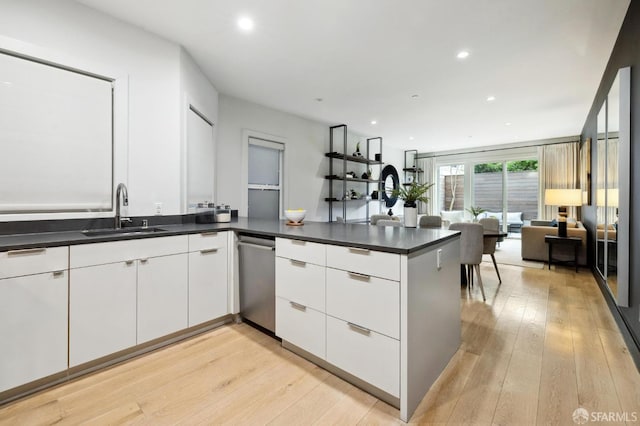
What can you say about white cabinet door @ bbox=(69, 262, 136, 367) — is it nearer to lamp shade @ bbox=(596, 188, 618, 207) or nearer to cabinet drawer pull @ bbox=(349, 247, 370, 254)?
cabinet drawer pull @ bbox=(349, 247, 370, 254)

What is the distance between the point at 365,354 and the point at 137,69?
2.79 meters

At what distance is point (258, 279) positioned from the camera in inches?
95.4

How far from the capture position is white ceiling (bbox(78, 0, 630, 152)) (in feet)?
7.25

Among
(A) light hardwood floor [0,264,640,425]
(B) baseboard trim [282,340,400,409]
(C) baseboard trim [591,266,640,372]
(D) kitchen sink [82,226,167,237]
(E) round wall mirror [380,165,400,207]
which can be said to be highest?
(E) round wall mirror [380,165,400,207]

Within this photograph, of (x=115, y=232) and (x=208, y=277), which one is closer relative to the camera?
(x=115, y=232)

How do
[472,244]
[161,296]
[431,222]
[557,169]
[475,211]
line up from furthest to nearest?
[475,211] < [557,169] < [431,222] < [472,244] < [161,296]

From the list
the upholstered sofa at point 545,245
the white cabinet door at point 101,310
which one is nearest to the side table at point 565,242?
the upholstered sofa at point 545,245

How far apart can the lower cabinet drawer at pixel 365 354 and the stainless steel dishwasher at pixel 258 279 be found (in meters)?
0.65

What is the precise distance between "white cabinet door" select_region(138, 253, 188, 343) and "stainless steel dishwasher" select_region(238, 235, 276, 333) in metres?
0.48

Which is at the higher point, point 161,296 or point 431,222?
point 431,222

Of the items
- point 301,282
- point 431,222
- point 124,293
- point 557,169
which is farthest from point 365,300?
point 557,169

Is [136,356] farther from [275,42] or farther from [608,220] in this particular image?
[608,220]

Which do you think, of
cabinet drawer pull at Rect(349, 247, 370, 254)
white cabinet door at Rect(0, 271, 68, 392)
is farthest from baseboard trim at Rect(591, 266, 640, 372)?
white cabinet door at Rect(0, 271, 68, 392)

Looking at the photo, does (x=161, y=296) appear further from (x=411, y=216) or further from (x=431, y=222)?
(x=431, y=222)
